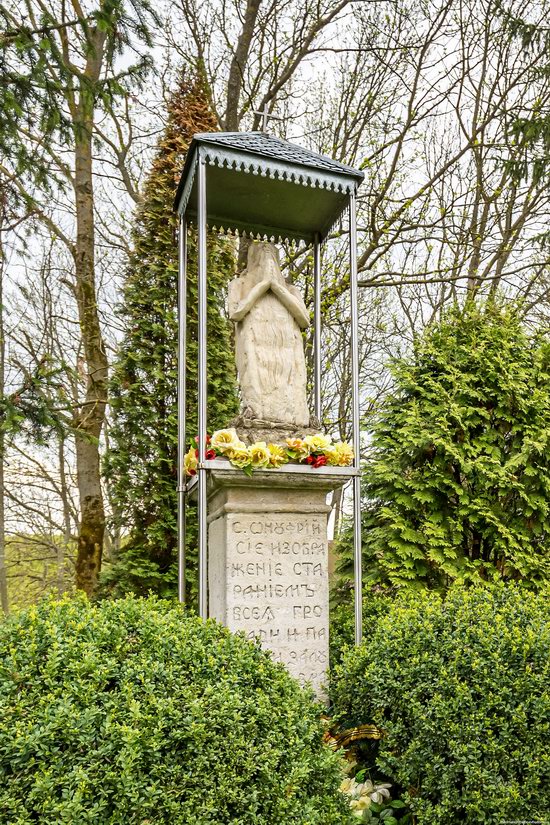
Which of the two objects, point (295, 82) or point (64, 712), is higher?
point (295, 82)

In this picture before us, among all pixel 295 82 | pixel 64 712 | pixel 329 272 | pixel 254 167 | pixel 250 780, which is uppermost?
pixel 295 82

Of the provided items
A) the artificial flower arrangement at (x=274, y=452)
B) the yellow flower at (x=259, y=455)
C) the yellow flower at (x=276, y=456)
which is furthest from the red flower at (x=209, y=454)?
the yellow flower at (x=276, y=456)

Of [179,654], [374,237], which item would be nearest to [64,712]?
[179,654]

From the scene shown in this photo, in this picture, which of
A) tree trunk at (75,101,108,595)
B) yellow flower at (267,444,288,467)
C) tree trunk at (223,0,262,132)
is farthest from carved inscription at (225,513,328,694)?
tree trunk at (223,0,262,132)

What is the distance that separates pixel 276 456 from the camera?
3514 mm

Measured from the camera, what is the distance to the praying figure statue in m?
4.04

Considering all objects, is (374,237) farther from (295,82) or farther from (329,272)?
(295,82)

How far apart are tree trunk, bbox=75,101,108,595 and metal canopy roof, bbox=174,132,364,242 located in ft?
9.21

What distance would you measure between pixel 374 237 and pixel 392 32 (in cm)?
285

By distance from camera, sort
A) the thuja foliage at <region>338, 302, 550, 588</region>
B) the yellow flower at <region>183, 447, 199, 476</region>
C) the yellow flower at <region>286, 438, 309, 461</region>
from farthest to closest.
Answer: the thuja foliage at <region>338, 302, 550, 588</region>
the yellow flower at <region>183, 447, 199, 476</region>
the yellow flower at <region>286, 438, 309, 461</region>

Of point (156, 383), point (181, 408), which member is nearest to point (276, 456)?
point (181, 408)

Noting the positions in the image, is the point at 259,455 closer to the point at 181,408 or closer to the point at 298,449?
the point at 298,449

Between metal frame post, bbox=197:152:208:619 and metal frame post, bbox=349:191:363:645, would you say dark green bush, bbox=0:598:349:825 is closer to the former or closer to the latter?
metal frame post, bbox=197:152:208:619

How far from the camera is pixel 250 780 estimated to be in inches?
81.6
